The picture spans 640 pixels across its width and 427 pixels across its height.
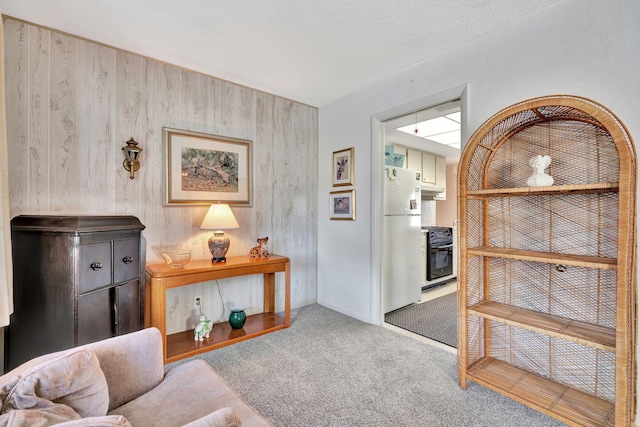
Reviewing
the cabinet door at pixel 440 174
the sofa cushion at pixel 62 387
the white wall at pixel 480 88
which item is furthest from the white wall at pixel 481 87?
the cabinet door at pixel 440 174

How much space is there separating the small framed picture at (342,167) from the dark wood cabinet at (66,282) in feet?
7.14

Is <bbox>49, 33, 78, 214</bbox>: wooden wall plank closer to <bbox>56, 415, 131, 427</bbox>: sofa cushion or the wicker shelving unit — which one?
<bbox>56, 415, 131, 427</bbox>: sofa cushion

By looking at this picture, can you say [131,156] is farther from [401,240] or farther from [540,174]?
[540,174]

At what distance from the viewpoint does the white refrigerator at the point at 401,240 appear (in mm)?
3375

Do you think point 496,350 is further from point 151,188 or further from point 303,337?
point 151,188

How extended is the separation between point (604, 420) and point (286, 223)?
2931 mm

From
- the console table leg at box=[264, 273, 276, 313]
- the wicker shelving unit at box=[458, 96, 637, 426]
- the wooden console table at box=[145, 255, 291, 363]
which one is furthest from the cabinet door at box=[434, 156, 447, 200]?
the wooden console table at box=[145, 255, 291, 363]

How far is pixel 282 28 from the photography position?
219 cm

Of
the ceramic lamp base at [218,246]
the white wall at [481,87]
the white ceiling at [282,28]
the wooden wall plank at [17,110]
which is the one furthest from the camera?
the ceramic lamp base at [218,246]

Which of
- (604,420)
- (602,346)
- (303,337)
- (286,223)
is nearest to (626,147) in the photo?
(602,346)

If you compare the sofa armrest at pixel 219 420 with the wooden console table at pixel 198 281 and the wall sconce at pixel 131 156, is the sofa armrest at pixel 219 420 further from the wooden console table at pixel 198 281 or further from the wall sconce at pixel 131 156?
the wall sconce at pixel 131 156

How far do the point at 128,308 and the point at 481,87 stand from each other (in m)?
3.09

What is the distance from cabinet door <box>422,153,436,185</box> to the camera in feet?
17.6

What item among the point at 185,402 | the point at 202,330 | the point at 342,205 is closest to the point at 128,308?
the point at 202,330
